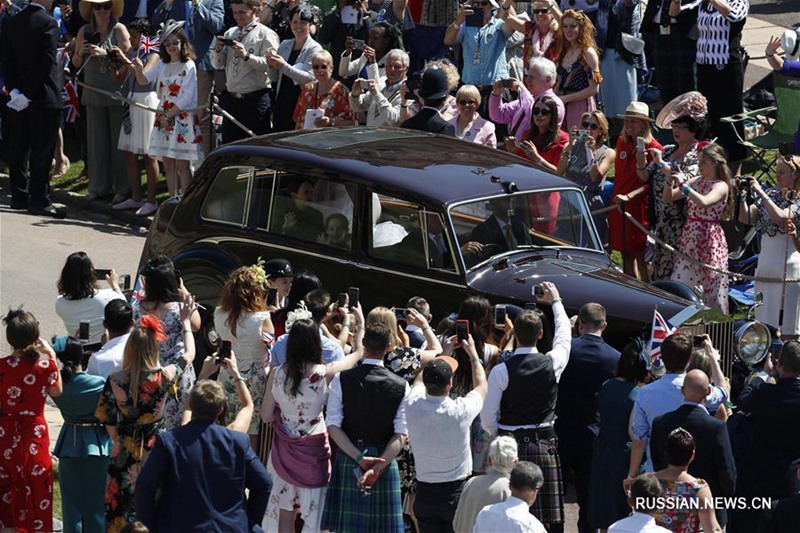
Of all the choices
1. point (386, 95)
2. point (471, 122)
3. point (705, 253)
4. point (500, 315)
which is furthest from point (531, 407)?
point (386, 95)

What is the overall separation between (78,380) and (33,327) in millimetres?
422

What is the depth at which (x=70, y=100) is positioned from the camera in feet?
62.3

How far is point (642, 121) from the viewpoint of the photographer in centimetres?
1310

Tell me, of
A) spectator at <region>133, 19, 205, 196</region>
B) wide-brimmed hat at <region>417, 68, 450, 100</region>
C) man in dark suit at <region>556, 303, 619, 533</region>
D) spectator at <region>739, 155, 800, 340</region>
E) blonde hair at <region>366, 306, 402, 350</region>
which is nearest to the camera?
blonde hair at <region>366, 306, 402, 350</region>

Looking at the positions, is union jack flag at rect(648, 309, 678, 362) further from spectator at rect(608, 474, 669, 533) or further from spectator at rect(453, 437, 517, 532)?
spectator at rect(608, 474, 669, 533)

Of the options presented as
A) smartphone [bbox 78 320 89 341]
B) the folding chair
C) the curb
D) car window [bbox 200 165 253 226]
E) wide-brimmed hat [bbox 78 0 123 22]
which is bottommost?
the curb

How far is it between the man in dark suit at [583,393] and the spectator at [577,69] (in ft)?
19.4

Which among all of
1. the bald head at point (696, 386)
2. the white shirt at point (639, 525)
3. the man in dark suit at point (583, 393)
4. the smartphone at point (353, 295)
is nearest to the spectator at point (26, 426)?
the smartphone at point (353, 295)

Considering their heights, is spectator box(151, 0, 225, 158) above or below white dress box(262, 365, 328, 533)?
above

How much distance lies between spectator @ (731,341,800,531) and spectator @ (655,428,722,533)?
1.03 m

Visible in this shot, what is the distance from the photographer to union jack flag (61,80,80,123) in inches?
744

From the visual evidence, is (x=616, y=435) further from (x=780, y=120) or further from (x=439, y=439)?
(x=780, y=120)

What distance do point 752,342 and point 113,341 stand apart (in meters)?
4.46

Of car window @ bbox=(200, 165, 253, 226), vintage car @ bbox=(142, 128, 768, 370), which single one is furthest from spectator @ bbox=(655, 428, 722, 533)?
car window @ bbox=(200, 165, 253, 226)
